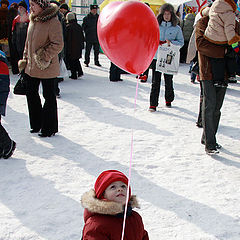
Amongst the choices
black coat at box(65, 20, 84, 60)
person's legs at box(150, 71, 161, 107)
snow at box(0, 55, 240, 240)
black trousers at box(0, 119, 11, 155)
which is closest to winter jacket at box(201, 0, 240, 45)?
snow at box(0, 55, 240, 240)

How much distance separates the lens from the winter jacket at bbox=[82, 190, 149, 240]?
6.33 ft

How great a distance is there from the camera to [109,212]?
77.1 inches

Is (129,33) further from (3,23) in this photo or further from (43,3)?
(3,23)

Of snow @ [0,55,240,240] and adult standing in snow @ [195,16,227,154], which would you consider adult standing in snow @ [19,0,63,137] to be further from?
adult standing in snow @ [195,16,227,154]

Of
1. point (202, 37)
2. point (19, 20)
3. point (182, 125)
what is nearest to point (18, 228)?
point (202, 37)

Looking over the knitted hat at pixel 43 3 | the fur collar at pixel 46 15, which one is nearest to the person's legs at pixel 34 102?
the fur collar at pixel 46 15

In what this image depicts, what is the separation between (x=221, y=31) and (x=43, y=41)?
7.36 ft

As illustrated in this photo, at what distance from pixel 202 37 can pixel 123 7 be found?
2.03m

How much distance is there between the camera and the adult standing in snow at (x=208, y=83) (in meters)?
4.12

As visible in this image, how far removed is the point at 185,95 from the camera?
7.77 meters

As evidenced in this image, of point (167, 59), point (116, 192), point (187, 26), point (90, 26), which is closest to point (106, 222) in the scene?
point (116, 192)

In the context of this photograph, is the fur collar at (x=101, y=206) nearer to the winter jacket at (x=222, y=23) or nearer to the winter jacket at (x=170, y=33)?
the winter jacket at (x=222, y=23)

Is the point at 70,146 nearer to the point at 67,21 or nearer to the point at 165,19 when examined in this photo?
the point at 165,19

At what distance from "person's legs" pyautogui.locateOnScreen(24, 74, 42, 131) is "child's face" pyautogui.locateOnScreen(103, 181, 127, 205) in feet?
9.51
